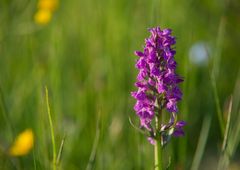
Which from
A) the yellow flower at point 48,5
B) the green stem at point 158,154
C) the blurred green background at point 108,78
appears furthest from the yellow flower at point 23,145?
the yellow flower at point 48,5

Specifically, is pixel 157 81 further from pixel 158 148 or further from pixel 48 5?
pixel 48 5

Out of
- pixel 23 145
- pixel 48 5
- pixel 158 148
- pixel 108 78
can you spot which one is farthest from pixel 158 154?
pixel 48 5

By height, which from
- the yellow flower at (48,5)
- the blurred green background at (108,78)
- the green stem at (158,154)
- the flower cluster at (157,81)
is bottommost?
the blurred green background at (108,78)

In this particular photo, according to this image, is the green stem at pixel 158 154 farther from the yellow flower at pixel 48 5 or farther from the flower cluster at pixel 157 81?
the yellow flower at pixel 48 5

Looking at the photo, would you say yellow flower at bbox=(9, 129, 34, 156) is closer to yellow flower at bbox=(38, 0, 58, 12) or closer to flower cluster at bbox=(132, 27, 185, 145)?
flower cluster at bbox=(132, 27, 185, 145)

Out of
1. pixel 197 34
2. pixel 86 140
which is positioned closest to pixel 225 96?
pixel 197 34
